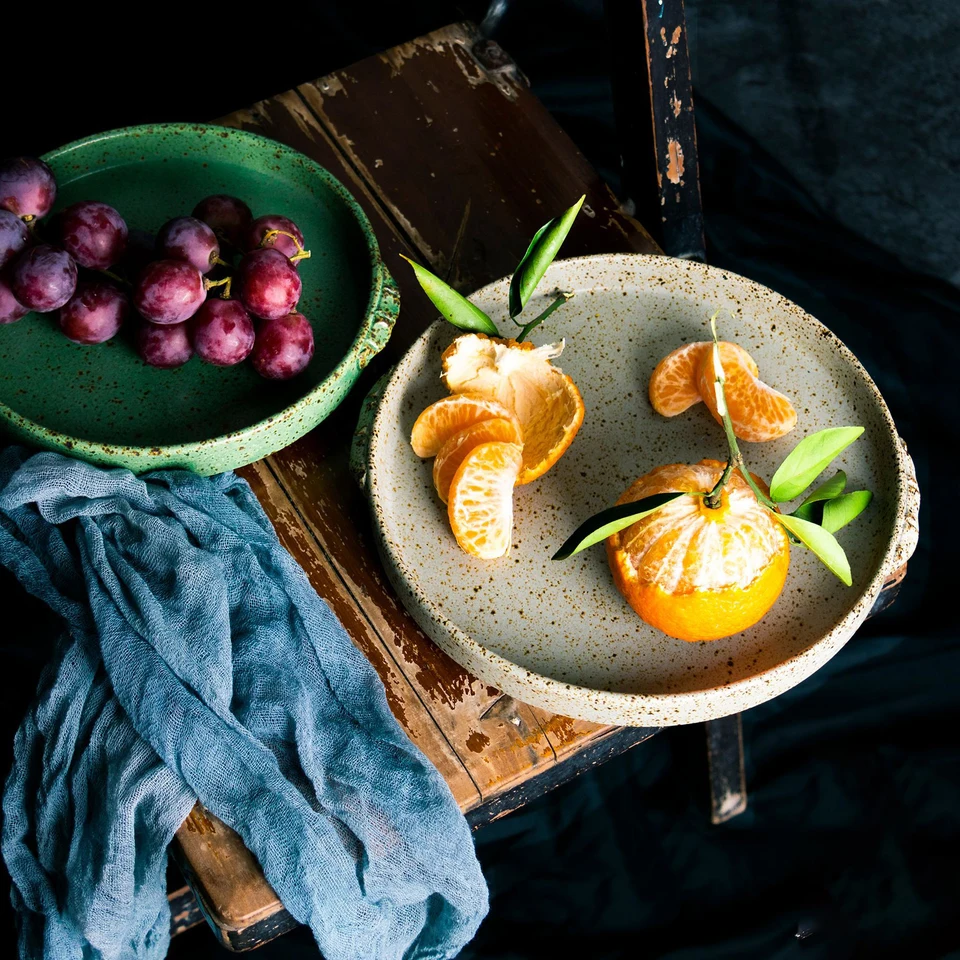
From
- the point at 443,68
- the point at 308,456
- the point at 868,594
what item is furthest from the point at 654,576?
the point at 443,68

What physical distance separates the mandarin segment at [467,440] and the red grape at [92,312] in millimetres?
317

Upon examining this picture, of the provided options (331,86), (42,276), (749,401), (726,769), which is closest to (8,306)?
(42,276)

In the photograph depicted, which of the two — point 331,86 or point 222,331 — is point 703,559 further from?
point 331,86

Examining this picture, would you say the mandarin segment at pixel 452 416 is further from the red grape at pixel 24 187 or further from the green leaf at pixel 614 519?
the red grape at pixel 24 187

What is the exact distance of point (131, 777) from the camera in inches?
34.3

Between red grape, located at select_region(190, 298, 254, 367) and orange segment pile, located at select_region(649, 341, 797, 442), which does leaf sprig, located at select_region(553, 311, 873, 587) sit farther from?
red grape, located at select_region(190, 298, 254, 367)

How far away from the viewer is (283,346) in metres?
0.96

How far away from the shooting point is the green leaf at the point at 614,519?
0.77 metres

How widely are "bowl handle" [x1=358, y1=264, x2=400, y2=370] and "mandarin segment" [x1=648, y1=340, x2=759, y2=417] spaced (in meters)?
0.25

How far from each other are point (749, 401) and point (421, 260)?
0.43 meters

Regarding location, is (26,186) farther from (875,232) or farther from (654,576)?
(875,232)

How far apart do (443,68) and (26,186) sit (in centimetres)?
57

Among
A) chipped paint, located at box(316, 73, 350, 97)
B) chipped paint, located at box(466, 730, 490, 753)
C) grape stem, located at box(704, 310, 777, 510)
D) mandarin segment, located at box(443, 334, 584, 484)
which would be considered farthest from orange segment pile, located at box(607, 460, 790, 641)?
chipped paint, located at box(316, 73, 350, 97)

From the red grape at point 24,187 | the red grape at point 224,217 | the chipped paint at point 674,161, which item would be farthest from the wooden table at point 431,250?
the red grape at point 24,187
